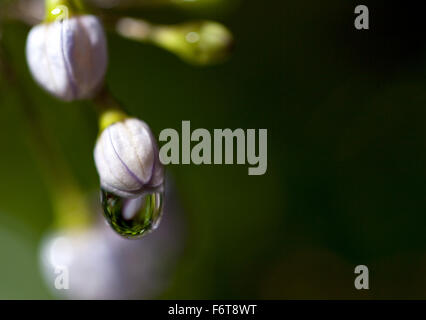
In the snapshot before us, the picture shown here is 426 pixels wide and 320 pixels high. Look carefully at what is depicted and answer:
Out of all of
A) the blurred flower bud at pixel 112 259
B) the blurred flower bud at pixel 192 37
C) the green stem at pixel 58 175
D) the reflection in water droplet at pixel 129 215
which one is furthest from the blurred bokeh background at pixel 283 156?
the reflection in water droplet at pixel 129 215

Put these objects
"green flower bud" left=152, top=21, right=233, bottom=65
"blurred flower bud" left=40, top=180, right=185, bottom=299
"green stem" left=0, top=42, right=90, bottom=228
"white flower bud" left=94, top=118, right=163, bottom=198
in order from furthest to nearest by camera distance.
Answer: "blurred flower bud" left=40, top=180, right=185, bottom=299 → "green stem" left=0, top=42, right=90, bottom=228 → "green flower bud" left=152, top=21, right=233, bottom=65 → "white flower bud" left=94, top=118, right=163, bottom=198

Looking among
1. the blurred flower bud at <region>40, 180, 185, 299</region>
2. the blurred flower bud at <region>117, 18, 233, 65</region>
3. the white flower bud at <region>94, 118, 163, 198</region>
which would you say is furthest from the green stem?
the white flower bud at <region>94, 118, 163, 198</region>

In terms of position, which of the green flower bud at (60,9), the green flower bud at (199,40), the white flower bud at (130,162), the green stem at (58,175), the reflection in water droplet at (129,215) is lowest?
the reflection in water droplet at (129,215)

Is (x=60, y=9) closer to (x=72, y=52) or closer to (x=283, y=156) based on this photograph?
(x=72, y=52)

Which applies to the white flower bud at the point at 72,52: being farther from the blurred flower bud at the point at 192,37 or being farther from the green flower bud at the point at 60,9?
the blurred flower bud at the point at 192,37

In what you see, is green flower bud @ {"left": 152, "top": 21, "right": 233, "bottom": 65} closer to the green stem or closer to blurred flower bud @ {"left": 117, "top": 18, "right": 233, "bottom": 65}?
blurred flower bud @ {"left": 117, "top": 18, "right": 233, "bottom": 65}
